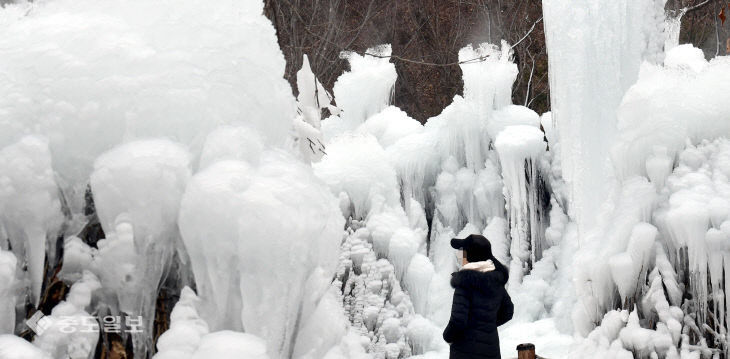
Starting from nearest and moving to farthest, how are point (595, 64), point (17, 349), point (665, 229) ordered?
point (17, 349)
point (665, 229)
point (595, 64)

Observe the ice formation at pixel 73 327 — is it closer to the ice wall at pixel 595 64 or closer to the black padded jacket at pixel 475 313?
the black padded jacket at pixel 475 313

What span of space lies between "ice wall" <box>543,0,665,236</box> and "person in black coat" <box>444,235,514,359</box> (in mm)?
2460

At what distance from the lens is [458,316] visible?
3.66m

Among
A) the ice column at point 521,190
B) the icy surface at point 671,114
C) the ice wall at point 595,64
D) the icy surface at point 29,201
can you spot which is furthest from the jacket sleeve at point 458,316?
the ice column at point 521,190

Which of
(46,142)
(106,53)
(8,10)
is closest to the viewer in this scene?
(46,142)

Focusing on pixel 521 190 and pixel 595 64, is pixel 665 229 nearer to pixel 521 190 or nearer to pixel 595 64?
pixel 595 64

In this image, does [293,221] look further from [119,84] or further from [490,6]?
[490,6]

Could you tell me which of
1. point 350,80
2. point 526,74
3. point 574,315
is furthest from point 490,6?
point 574,315

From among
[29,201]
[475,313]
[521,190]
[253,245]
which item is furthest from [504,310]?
[521,190]

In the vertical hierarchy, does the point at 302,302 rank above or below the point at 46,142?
below

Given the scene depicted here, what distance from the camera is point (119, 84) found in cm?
197

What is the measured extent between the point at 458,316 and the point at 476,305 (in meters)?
0.13

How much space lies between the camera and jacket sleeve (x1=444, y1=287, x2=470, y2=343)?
3664mm

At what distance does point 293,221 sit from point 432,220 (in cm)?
935
